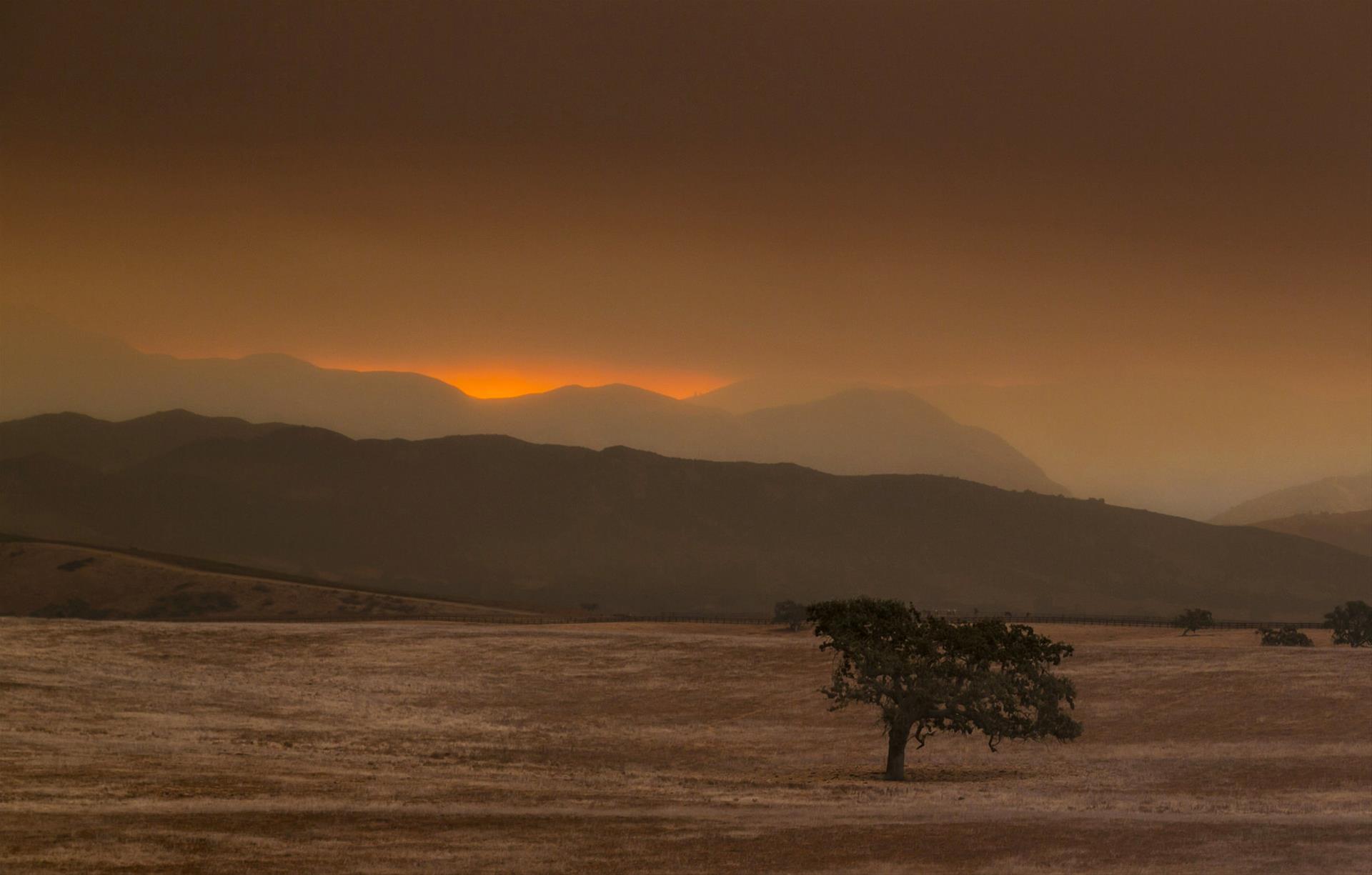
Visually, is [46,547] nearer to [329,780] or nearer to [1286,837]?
[329,780]

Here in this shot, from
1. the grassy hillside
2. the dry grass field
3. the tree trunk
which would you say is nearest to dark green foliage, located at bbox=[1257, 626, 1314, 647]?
the dry grass field

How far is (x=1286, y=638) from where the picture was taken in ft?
331

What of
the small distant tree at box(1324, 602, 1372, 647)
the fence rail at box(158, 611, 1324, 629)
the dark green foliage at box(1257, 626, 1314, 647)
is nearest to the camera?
the dark green foliage at box(1257, 626, 1314, 647)

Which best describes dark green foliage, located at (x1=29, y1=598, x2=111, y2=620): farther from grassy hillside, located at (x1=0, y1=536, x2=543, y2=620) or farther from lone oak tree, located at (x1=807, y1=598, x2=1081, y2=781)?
lone oak tree, located at (x1=807, y1=598, x2=1081, y2=781)

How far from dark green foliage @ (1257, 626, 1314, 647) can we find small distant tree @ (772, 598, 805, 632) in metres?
36.2

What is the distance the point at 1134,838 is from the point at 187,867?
73.7ft

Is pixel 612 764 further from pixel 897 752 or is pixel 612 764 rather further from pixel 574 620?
pixel 574 620

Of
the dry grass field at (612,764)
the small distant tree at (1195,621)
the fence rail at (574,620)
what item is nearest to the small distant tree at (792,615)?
the fence rail at (574,620)

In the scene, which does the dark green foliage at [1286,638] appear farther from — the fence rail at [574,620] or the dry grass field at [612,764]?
the dry grass field at [612,764]

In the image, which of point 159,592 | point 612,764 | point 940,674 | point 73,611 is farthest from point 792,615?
point 73,611

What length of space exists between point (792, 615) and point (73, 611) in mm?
90792

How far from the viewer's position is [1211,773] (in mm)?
51094

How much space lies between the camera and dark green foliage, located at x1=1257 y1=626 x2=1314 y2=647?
3898 inches

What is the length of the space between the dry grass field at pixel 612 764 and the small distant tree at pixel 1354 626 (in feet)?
60.4
